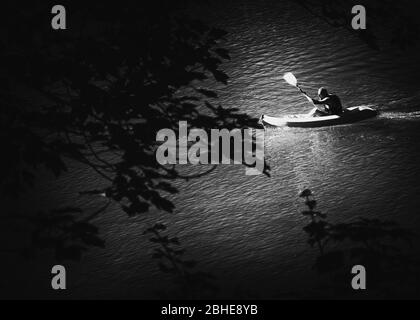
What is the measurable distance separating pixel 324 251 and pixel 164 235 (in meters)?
1.98

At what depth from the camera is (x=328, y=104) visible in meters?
9.18

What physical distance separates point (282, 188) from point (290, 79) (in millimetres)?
2708

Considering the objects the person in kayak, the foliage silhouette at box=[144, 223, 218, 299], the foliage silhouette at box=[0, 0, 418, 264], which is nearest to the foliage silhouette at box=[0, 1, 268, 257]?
the foliage silhouette at box=[0, 0, 418, 264]

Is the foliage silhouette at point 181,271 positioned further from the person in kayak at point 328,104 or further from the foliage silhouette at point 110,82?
the person in kayak at point 328,104

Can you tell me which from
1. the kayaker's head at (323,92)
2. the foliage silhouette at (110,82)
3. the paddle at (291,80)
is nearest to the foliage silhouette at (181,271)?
the foliage silhouette at (110,82)

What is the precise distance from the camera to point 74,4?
5922 mm

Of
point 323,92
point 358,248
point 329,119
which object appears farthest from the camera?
point 323,92

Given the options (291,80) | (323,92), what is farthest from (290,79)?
(323,92)

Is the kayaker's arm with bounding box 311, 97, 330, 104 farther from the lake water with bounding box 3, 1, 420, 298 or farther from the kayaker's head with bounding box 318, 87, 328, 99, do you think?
the lake water with bounding box 3, 1, 420, 298

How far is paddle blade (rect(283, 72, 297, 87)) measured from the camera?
9906 millimetres

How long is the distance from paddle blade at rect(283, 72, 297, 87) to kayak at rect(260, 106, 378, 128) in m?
0.85

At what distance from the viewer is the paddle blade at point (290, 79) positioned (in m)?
9.91

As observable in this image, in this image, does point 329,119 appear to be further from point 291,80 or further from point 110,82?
point 110,82
